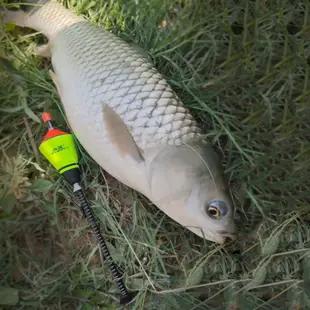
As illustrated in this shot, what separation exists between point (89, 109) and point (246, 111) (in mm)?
860

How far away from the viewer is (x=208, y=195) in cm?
177

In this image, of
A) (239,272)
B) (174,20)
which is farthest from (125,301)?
(174,20)

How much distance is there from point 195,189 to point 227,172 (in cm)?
45

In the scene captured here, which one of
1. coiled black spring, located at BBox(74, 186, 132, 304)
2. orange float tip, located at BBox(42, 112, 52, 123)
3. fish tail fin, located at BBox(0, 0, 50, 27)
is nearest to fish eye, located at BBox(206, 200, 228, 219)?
coiled black spring, located at BBox(74, 186, 132, 304)

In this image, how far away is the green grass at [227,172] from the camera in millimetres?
2051

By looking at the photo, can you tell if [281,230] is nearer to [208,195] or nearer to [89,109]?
[208,195]

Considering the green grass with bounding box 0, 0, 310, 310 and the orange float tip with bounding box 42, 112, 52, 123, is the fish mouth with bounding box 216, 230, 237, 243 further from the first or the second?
the orange float tip with bounding box 42, 112, 52, 123

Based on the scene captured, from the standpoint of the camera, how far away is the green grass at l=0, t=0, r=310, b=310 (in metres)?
2.05

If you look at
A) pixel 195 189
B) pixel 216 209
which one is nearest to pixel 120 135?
pixel 195 189

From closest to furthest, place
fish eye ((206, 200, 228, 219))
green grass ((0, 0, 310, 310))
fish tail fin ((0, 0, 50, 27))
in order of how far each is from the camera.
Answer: fish eye ((206, 200, 228, 219))
green grass ((0, 0, 310, 310))
fish tail fin ((0, 0, 50, 27))

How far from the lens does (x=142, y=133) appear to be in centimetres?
184

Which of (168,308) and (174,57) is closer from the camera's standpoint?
(168,308)

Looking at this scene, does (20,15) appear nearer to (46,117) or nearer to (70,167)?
(46,117)

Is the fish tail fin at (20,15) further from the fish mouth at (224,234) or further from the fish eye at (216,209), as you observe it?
the fish mouth at (224,234)
